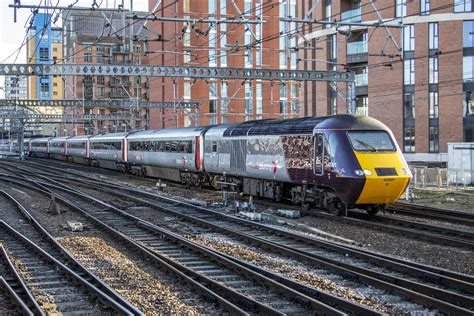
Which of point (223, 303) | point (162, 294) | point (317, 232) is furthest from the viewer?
point (317, 232)

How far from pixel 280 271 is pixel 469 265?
12.2 feet

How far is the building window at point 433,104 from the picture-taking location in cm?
4753

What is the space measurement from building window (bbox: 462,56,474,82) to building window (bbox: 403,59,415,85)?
3.71m

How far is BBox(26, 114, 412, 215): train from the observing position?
58.4 feet

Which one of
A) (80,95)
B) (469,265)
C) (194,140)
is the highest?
(80,95)

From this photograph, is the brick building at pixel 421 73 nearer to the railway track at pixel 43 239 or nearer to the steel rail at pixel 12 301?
the railway track at pixel 43 239

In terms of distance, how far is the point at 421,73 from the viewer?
47844 millimetres

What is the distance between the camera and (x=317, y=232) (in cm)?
1619

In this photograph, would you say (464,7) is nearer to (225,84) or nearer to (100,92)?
(225,84)

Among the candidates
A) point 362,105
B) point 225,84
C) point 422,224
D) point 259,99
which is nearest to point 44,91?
point 259,99

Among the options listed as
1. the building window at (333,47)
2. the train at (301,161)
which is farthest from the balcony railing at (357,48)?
the train at (301,161)

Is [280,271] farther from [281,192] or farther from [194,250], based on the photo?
[281,192]

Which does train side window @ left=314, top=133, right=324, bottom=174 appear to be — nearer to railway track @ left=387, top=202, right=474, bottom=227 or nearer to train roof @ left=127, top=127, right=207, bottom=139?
railway track @ left=387, top=202, right=474, bottom=227

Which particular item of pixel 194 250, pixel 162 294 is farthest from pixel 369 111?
pixel 162 294
